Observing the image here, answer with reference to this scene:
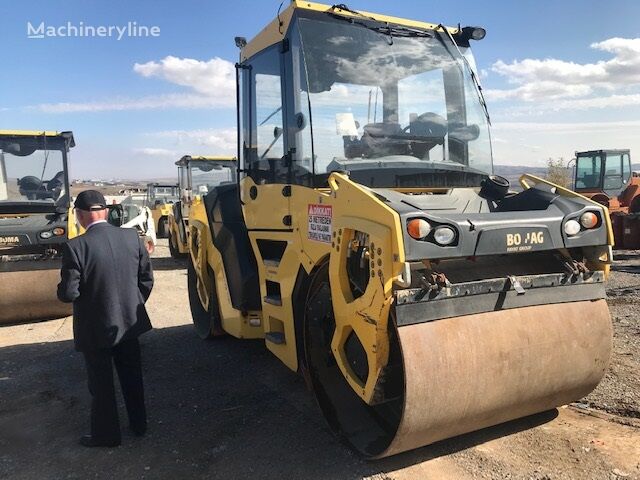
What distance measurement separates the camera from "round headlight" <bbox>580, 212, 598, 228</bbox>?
326cm

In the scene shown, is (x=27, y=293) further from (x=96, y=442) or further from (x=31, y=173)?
(x=96, y=442)

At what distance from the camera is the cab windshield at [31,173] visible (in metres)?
7.88

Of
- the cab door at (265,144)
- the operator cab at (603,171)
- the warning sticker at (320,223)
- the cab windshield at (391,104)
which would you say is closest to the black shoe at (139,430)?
the cab door at (265,144)

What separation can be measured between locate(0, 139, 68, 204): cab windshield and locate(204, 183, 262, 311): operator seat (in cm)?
365

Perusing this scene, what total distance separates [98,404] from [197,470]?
84 centimetres

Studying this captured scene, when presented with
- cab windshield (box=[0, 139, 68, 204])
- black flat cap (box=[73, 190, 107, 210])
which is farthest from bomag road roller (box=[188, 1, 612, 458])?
cab windshield (box=[0, 139, 68, 204])

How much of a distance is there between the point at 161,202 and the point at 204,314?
49.8 feet

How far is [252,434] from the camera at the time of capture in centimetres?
379

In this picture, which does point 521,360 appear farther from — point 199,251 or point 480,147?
point 199,251

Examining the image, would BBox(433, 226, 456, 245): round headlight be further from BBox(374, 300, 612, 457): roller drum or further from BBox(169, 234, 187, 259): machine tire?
BBox(169, 234, 187, 259): machine tire

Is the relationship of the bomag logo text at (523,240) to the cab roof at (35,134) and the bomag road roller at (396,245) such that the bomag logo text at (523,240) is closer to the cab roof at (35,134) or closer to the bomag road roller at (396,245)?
the bomag road roller at (396,245)

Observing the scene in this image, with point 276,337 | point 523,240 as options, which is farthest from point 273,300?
point 523,240

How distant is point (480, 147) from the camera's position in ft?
13.8

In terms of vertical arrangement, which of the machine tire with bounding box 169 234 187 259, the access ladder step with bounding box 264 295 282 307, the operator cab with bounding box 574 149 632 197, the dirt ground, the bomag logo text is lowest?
the dirt ground
